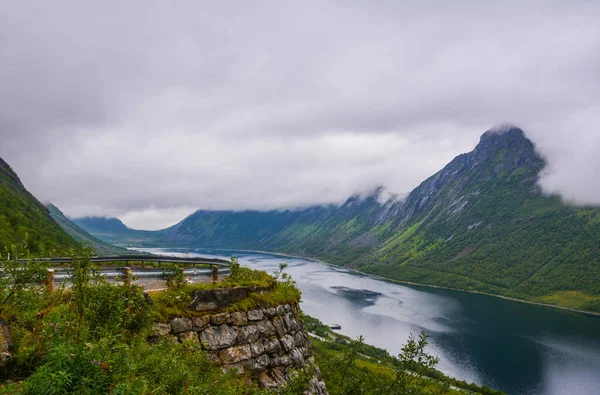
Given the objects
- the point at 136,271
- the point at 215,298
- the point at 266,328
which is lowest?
the point at 266,328

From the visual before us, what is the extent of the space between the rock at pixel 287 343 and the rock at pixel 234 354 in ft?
6.62

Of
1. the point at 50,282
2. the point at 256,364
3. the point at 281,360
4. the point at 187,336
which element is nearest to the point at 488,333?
the point at 281,360

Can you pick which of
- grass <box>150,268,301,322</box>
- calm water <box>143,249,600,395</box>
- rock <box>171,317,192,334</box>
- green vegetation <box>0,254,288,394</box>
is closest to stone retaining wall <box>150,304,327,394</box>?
rock <box>171,317,192,334</box>

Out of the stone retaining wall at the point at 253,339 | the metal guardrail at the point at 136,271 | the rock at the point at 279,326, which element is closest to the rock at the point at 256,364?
the stone retaining wall at the point at 253,339

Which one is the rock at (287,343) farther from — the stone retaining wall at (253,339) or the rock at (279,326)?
the rock at (279,326)

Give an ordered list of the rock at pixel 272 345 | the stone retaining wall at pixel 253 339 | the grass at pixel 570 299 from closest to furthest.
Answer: the stone retaining wall at pixel 253 339 → the rock at pixel 272 345 → the grass at pixel 570 299

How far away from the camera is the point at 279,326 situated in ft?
53.0

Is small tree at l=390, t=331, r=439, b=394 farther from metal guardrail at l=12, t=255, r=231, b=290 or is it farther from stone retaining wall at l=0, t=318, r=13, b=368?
stone retaining wall at l=0, t=318, r=13, b=368

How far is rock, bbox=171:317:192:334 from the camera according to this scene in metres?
12.8

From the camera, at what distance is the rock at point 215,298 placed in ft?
45.4

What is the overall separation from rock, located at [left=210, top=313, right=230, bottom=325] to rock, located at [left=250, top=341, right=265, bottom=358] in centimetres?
158

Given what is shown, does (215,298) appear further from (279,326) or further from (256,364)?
(279,326)

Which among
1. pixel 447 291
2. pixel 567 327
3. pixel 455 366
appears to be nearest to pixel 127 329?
pixel 455 366

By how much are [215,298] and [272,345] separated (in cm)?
333
